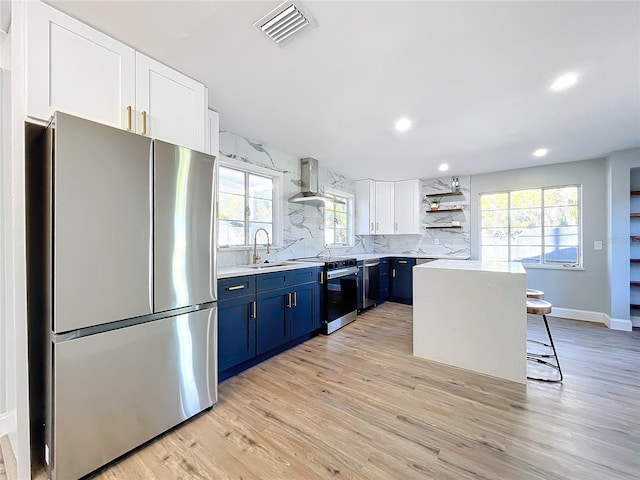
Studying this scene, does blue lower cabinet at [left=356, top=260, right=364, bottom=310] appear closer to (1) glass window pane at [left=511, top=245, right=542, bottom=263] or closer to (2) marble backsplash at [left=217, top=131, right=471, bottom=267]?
(2) marble backsplash at [left=217, top=131, right=471, bottom=267]

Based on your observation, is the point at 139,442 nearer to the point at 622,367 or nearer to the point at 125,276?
the point at 125,276

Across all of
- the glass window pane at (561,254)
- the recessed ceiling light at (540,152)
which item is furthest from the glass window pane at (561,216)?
the recessed ceiling light at (540,152)

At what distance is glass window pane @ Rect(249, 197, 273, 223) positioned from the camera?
3548 millimetres

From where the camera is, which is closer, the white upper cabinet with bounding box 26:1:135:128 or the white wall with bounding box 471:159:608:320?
the white upper cabinet with bounding box 26:1:135:128

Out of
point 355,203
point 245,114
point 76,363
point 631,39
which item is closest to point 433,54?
point 631,39

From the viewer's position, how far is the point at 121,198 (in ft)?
5.00

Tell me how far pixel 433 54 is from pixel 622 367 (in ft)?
11.2

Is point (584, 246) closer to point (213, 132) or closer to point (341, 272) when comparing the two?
point (341, 272)

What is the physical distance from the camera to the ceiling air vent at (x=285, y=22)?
143 centimetres

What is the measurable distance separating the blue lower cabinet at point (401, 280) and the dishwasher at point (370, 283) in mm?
572

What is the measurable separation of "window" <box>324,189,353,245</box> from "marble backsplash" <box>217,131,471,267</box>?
0.15 m

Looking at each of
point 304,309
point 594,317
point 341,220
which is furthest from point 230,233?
point 594,317

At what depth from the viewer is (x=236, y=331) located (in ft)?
8.07

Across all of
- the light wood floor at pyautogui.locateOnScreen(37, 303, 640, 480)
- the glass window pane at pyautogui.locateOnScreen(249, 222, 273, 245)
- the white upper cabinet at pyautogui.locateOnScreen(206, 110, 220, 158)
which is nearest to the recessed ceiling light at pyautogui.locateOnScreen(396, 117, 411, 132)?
the white upper cabinet at pyautogui.locateOnScreen(206, 110, 220, 158)
